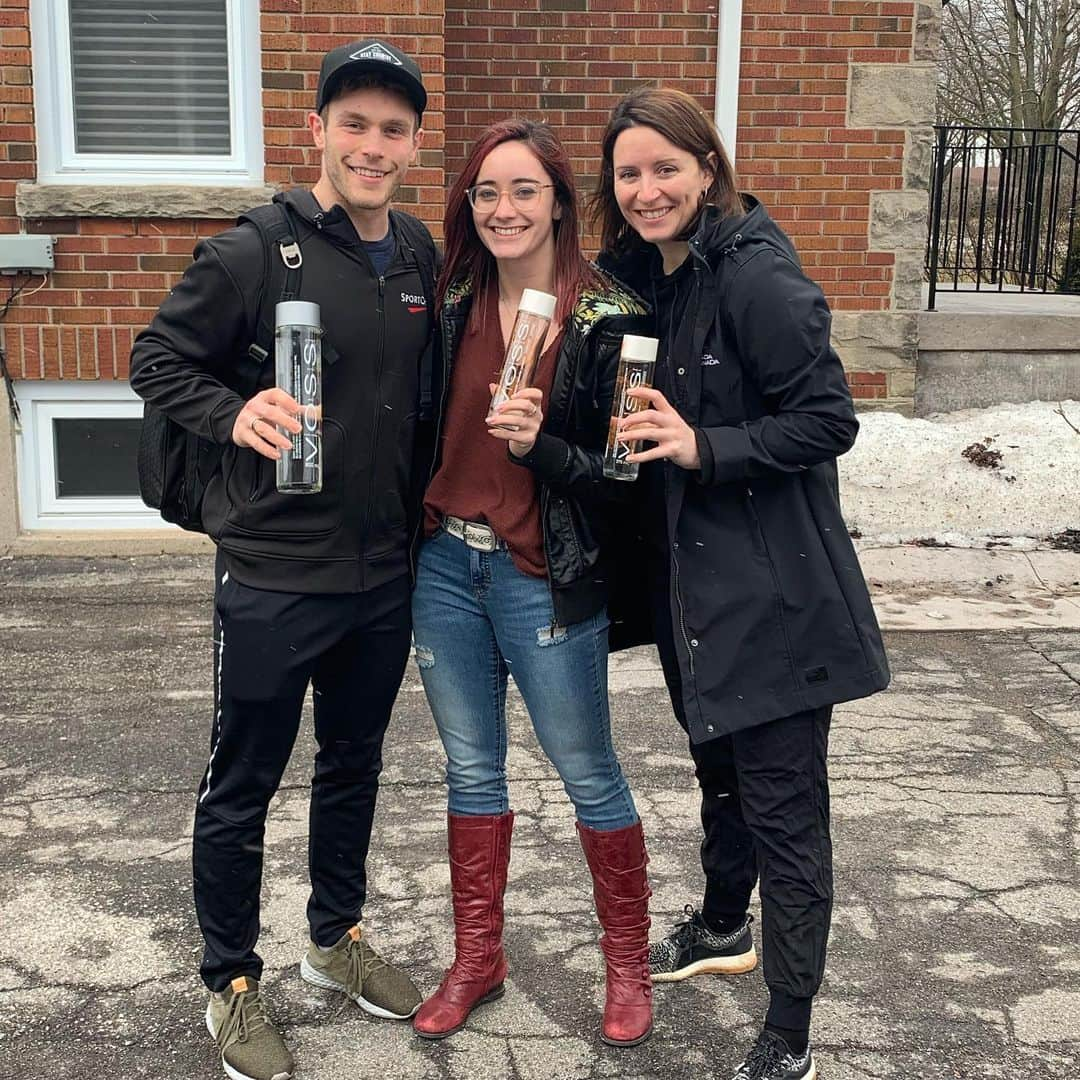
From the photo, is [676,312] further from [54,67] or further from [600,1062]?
[54,67]

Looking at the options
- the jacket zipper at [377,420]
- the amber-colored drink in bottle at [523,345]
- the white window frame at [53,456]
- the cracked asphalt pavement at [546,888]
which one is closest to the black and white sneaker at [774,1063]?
the cracked asphalt pavement at [546,888]

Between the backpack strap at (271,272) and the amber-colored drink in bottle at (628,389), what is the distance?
69 centimetres

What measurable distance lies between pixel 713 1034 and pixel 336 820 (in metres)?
0.98

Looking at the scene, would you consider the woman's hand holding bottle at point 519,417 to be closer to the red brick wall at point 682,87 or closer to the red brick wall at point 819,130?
the red brick wall at point 682,87

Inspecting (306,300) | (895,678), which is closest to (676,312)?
(306,300)

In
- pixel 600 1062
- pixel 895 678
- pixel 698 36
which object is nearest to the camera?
pixel 600 1062

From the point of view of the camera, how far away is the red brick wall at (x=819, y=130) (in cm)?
732

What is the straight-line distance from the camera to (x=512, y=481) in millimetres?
2748

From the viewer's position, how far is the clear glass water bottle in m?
2.47

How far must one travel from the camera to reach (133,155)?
22.1 feet

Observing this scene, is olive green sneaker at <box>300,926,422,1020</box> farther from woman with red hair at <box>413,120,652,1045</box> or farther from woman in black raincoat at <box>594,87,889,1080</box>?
woman in black raincoat at <box>594,87,889,1080</box>

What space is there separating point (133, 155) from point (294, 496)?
188 inches

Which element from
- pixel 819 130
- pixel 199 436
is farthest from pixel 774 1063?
pixel 819 130

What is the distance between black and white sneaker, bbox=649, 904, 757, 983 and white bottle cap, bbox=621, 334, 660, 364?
4.90 feet
